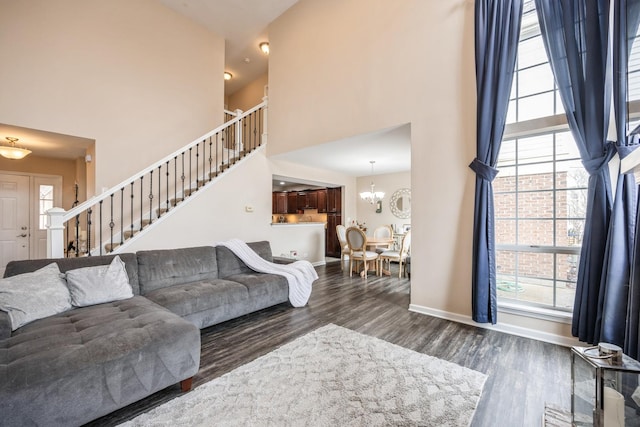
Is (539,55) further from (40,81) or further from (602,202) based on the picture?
(40,81)

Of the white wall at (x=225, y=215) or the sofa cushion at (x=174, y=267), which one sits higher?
the white wall at (x=225, y=215)

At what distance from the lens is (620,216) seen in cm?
228

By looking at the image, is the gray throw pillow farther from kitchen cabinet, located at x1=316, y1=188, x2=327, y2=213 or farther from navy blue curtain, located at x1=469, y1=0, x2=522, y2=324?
kitchen cabinet, located at x1=316, y1=188, x2=327, y2=213

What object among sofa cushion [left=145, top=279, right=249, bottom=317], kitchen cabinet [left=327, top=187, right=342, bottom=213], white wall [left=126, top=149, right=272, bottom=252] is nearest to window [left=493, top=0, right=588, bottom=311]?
sofa cushion [left=145, top=279, right=249, bottom=317]

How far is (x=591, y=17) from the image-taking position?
2.45 metres

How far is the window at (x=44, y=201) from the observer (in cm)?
567

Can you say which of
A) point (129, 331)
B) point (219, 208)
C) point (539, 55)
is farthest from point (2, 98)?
point (539, 55)

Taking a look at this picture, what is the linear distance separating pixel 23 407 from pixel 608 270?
4.05 metres

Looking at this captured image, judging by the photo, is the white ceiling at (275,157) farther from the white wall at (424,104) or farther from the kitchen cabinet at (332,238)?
the kitchen cabinet at (332,238)

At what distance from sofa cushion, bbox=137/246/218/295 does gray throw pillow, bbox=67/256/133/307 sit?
26 centimetres

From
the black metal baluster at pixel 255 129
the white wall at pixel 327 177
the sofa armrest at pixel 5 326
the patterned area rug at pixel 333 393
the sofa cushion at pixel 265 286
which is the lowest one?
the patterned area rug at pixel 333 393

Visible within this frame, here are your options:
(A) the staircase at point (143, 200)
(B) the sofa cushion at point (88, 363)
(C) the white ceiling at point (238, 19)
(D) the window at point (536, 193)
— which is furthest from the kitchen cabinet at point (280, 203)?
(B) the sofa cushion at point (88, 363)

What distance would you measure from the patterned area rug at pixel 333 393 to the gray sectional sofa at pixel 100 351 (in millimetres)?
227

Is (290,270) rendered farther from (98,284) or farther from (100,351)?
(100,351)
